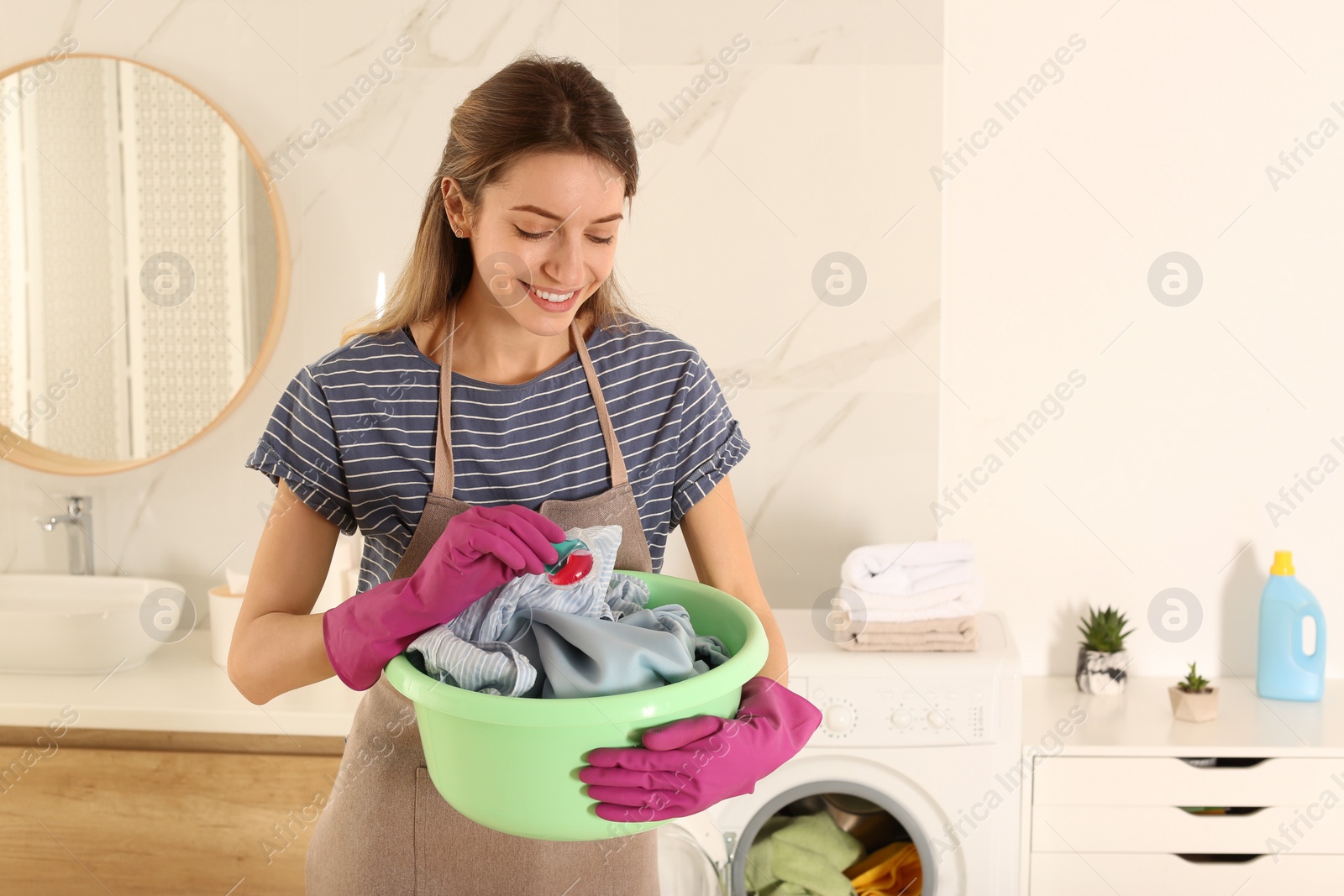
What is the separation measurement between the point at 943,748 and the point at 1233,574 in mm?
845

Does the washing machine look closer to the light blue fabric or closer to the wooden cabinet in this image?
the wooden cabinet

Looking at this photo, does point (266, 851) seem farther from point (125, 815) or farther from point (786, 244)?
point (786, 244)

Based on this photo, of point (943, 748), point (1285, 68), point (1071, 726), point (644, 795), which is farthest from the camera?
point (1285, 68)

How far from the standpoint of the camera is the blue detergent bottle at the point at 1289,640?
191 centimetres

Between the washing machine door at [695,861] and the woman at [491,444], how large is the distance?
0.50 meters

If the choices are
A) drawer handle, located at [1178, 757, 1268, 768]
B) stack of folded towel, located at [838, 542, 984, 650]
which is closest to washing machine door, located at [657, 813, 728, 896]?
stack of folded towel, located at [838, 542, 984, 650]

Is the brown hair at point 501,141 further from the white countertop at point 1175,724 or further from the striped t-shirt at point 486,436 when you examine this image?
the white countertop at point 1175,724

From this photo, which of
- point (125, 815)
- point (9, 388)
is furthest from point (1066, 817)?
point (9, 388)

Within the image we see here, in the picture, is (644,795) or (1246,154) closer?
(644,795)

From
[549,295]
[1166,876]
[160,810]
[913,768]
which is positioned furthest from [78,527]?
[1166,876]

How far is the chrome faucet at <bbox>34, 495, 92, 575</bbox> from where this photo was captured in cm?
205

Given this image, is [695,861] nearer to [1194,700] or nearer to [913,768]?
[913,768]

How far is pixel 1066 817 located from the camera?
68.7 inches

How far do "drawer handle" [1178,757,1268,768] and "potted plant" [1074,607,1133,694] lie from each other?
0.22 m
